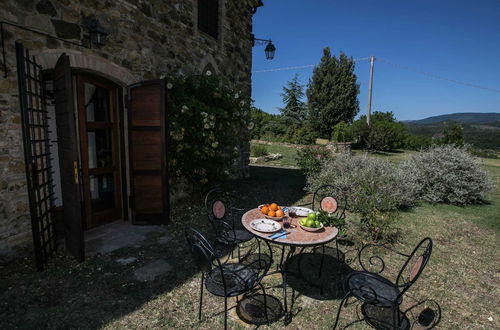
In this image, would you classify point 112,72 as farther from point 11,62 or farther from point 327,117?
point 327,117

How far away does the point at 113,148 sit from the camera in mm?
4914

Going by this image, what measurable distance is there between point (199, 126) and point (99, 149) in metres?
1.95

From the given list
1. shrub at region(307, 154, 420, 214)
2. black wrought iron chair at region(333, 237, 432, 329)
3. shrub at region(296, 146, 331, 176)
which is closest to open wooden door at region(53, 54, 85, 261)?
black wrought iron chair at region(333, 237, 432, 329)

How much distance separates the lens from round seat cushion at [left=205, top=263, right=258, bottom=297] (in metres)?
2.39

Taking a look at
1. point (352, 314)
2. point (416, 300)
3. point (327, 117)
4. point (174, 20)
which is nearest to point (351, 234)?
point (416, 300)

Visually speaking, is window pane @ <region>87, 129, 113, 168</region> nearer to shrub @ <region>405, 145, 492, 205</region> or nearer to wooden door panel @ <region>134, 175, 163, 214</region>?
wooden door panel @ <region>134, 175, 163, 214</region>

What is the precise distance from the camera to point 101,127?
15.4ft

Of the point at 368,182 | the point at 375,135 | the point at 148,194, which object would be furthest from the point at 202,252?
the point at 375,135

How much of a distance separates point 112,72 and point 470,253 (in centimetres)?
658

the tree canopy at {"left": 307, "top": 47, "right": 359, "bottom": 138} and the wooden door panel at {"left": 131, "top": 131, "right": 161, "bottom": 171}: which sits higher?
the tree canopy at {"left": 307, "top": 47, "right": 359, "bottom": 138}

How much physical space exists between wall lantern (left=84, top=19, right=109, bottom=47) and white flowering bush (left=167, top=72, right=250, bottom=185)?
1.42m

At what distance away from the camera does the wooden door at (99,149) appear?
441 cm

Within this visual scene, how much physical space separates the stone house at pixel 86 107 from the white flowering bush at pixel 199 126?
17.9 inches

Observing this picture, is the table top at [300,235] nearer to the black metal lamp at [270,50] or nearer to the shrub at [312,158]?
the shrub at [312,158]
